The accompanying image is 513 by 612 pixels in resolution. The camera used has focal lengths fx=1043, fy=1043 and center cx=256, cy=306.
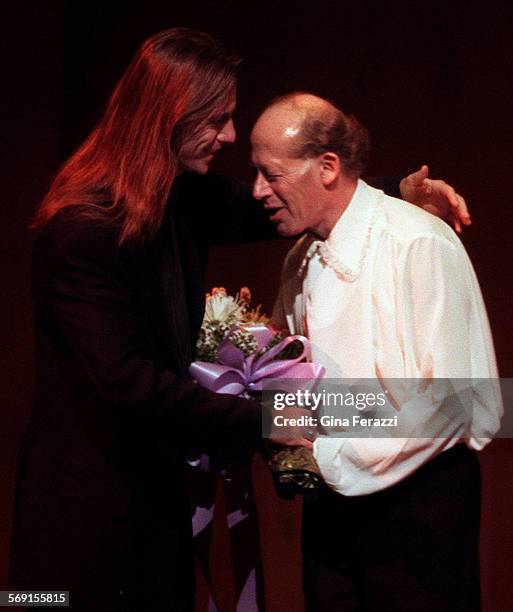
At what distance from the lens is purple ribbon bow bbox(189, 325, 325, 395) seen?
7.29 feet

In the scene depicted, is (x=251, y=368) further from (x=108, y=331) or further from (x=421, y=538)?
(x=421, y=538)

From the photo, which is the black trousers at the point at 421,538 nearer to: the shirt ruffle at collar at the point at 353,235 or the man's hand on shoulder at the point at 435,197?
the shirt ruffle at collar at the point at 353,235


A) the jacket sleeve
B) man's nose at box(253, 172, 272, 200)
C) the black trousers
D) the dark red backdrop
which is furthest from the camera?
the dark red backdrop

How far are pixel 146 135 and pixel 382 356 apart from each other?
653mm

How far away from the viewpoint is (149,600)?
2205 mm

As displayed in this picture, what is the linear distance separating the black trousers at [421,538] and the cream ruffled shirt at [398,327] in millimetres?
88

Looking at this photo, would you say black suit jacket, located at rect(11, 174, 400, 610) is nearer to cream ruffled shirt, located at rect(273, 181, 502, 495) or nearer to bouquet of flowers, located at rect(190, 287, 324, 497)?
bouquet of flowers, located at rect(190, 287, 324, 497)

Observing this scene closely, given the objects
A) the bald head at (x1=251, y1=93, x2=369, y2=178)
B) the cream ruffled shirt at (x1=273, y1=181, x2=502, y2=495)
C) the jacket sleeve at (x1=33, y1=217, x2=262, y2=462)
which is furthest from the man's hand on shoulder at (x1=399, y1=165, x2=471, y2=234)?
the jacket sleeve at (x1=33, y1=217, x2=262, y2=462)

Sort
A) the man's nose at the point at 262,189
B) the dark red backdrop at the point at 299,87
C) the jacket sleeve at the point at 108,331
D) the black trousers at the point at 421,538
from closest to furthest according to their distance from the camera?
the jacket sleeve at the point at 108,331, the black trousers at the point at 421,538, the man's nose at the point at 262,189, the dark red backdrop at the point at 299,87

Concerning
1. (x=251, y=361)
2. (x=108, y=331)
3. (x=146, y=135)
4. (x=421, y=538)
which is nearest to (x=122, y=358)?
(x=108, y=331)

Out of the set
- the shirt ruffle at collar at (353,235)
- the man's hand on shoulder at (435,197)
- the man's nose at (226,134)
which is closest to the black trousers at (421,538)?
the shirt ruffle at collar at (353,235)

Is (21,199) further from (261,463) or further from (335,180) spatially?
(335,180)

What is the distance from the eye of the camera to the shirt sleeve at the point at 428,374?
2016 millimetres

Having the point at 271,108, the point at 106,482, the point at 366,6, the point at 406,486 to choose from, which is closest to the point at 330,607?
the point at 406,486
